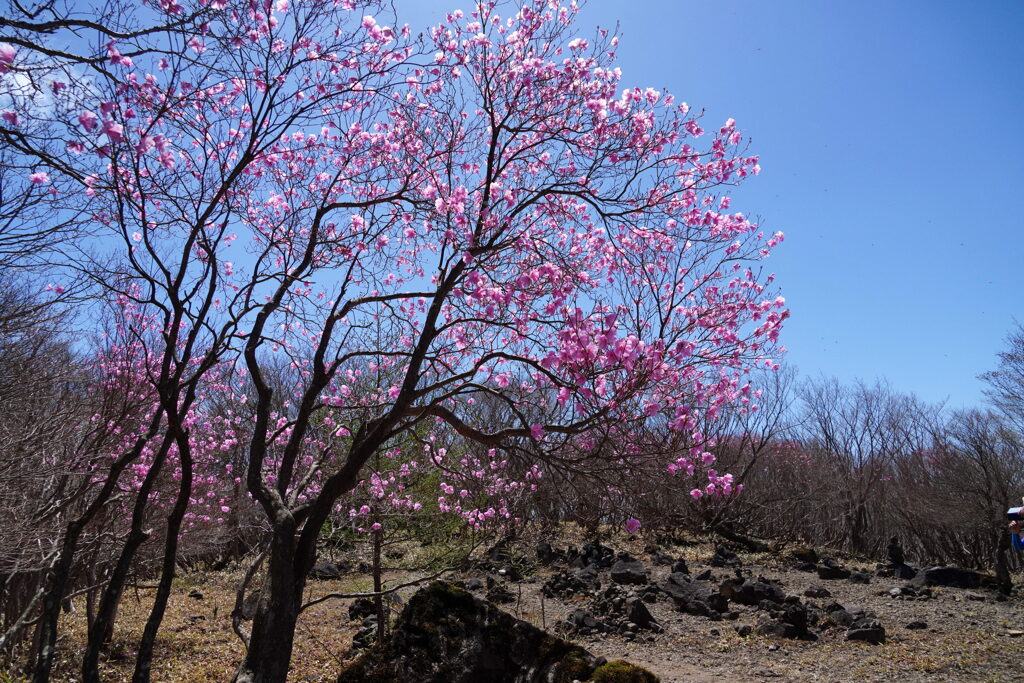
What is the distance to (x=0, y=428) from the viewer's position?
283 inches

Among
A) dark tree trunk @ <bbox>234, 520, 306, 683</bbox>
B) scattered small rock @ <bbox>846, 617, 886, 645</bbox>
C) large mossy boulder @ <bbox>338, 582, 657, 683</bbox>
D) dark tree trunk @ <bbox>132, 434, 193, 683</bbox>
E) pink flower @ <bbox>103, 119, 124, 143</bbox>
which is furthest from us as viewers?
scattered small rock @ <bbox>846, 617, 886, 645</bbox>

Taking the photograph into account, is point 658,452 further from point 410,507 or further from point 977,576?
point 977,576

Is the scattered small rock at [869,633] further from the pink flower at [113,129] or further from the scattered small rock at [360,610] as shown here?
the pink flower at [113,129]

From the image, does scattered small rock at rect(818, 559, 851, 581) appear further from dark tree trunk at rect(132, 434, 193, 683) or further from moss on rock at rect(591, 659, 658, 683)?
dark tree trunk at rect(132, 434, 193, 683)

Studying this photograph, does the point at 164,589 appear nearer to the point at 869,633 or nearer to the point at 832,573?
the point at 869,633

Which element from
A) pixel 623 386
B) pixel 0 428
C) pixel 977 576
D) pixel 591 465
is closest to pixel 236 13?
pixel 623 386

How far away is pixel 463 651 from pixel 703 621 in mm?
6975

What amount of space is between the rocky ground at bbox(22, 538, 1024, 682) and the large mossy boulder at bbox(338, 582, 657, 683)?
3.54m

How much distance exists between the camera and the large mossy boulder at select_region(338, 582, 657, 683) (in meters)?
5.83

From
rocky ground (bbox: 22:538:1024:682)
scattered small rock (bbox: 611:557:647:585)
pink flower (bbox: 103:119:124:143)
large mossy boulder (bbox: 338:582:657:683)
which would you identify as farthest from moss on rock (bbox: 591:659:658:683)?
scattered small rock (bbox: 611:557:647:585)

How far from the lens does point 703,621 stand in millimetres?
11562

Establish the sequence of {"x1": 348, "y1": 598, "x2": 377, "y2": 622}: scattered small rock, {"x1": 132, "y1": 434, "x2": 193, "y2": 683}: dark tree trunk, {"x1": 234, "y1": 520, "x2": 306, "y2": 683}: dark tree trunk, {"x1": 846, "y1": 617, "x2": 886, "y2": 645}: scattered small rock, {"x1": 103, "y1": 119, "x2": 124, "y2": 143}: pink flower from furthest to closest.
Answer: {"x1": 348, "y1": 598, "x2": 377, "y2": 622}: scattered small rock → {"x1": 846, "y1": 617, "x2": 886, "y2": 645}: scattered small rock → {"x1": 132, "y1": 434, "x2": 193, "y2": 683}: dark tree trunk → {"x1": 234, "y1": 520, "x2": 306, "y2": 683}: dark tree trunk → {"x1": 103, "y1": 119, "x2": 124, "y2": 143}: pink flower

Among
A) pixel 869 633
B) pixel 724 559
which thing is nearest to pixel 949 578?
pixel 724 559

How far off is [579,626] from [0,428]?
8594 millimetres
